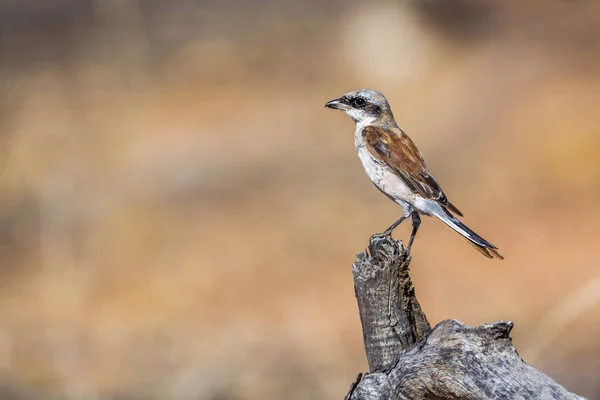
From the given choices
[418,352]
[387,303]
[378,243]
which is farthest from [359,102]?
[418,352]

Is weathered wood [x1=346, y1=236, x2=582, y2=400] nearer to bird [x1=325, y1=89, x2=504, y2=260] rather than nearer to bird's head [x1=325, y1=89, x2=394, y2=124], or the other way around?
bird [x1=325, y1=89, x2=504, y2=260]

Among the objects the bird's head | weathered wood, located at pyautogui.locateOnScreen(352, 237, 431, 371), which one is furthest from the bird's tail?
the bird's head

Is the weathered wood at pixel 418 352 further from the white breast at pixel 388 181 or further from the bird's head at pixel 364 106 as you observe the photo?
the bird's head at pixel 364 106

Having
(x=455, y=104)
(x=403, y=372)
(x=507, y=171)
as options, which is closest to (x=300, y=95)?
(x=455, y=104)

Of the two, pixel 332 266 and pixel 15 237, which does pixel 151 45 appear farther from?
pixel 332 266

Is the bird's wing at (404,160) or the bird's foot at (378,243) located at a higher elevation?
the bird's wing at (404,160)

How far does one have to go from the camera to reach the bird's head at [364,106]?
5289mm

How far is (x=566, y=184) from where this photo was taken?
481 inches

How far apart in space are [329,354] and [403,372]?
664 centimetres

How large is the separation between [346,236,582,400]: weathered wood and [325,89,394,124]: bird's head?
1.15 metres

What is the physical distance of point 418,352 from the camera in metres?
4.07

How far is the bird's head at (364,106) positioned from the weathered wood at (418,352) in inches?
45.3

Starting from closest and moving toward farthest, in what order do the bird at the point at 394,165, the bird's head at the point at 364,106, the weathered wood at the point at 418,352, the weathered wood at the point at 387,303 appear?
the weathered wood at the point at 418,352 → the weathered wood at the point at 387,303 → the bird at the point at 394,165 → the bird's head at the point at 364,106

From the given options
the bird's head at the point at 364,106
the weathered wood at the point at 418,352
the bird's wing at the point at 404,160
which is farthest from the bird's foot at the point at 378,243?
the bird's head at the point at 364,106
